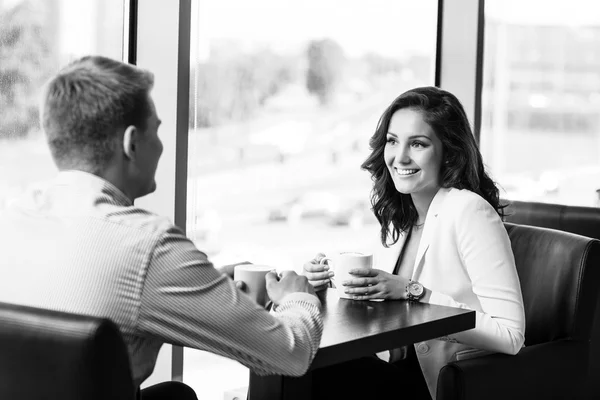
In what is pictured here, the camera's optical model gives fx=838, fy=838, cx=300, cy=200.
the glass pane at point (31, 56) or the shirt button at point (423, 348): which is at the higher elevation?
the glass pane at point (31, 56)

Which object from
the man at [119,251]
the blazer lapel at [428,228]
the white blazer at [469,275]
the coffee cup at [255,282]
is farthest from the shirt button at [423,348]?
the man at [119,251]

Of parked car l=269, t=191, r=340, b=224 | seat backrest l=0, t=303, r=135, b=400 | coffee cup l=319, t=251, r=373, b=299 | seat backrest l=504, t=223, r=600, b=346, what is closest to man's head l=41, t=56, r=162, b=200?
seat backrest l=0, t=303, r=135, b=400

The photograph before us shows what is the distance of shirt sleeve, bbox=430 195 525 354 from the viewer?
1.99 m

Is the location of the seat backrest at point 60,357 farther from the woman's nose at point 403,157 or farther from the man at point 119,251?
the woman's nose at point 403,157

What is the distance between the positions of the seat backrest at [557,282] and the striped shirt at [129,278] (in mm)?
1137

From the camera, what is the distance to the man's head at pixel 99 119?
134 centimetres

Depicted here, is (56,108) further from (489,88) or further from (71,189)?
(489,88)

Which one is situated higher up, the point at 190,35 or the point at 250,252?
the point at 190,35

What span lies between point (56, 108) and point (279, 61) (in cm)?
201

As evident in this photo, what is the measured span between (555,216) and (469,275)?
4.22ft

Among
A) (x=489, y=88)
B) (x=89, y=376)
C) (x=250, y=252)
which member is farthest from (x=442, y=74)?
(x=89, y=376)

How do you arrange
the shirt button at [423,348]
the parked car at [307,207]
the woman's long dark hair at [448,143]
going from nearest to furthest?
the shirt button at [423,348] < the woman's long dark hair at [448,143] < the parked car at [307,207]

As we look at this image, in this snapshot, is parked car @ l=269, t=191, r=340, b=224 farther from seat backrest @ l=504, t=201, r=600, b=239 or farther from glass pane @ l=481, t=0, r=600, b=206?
glass pane @ l=481, t=0, r=600, b=206

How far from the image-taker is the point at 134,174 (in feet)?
4.56
